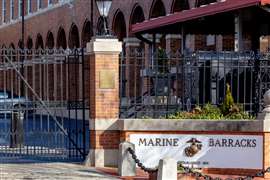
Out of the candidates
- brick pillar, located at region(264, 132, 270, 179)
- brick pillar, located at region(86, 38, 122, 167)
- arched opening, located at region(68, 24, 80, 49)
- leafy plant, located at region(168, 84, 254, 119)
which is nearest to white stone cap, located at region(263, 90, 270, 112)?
brick pillar, located at region(264, 132, 270, 179)

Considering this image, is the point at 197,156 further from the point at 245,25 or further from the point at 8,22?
the point at 8,22

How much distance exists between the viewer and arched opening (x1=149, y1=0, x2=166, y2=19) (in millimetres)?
32125

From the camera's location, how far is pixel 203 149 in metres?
14.5

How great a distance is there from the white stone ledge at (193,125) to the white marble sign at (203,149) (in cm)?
14

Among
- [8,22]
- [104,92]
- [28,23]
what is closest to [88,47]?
[104,92]

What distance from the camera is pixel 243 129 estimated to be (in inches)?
563

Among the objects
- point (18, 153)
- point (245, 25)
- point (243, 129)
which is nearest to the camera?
point (243, 129)

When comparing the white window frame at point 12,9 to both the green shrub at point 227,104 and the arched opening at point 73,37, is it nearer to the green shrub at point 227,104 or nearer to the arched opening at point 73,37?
the arched opening at point 73,37

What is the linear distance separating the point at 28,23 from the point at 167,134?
43329mm

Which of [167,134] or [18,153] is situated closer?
[167,134]

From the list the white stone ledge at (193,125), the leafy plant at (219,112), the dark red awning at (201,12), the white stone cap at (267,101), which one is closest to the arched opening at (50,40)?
the dark red awning at (201,12)

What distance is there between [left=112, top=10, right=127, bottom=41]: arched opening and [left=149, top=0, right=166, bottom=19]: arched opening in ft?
15.1

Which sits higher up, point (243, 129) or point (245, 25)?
point (245, 25)

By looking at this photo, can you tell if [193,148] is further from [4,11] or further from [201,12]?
[4,11]
